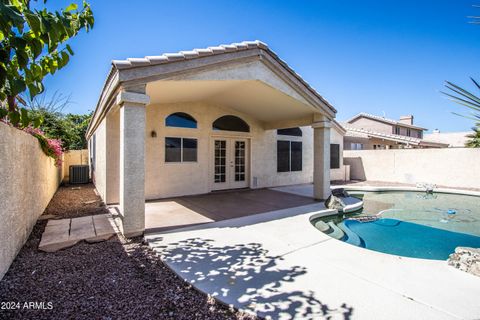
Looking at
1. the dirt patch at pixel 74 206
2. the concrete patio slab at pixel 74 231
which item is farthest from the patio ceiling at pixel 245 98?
the dirt patch at pixel 74 206

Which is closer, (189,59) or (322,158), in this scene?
(189,59)

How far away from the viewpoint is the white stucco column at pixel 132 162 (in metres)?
5.09

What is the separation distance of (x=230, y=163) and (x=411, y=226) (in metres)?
7.50

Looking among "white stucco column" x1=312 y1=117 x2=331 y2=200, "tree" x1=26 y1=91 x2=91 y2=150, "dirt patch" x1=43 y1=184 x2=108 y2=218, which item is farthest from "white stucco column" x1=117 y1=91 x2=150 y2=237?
"tree" x1=26 y1=91 x2=91 y2=150

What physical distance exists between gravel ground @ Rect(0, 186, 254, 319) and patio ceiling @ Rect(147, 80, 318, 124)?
14.4 feet

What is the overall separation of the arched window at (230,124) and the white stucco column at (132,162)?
588cm

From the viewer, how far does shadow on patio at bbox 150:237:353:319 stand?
284 centimetres

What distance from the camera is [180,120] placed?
9.97 metres

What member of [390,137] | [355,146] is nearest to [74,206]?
[355,146]

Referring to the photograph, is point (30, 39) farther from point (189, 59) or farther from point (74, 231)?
point (74, 231)

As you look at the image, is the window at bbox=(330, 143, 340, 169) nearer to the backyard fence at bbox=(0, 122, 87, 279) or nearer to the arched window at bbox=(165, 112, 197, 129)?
the arched window at bbox=(165, 112, 197, 129)

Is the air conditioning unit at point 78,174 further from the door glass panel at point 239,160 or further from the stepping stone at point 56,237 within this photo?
the door glass panel at point 239,160

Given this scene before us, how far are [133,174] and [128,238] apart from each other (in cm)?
140

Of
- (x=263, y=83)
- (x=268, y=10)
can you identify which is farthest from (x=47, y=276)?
(x=268, y=10)
